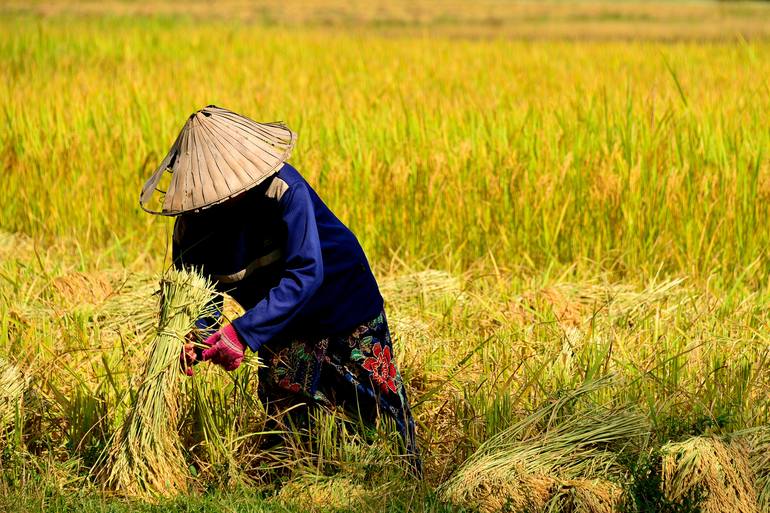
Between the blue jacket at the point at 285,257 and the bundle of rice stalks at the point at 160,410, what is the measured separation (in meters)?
0.10

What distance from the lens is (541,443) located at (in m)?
2.44

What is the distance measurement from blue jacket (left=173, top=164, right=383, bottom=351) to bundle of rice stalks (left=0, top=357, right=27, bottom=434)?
0.69m

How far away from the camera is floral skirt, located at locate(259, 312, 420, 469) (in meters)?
2.51

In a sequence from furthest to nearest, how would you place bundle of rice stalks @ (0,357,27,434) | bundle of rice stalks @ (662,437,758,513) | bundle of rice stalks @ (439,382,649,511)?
bundle of rice stalks @ (0,357,27,434) → bundle of rice stalks @ (439,382,649,511) → bundle of rice stalks @ (662,437,758,513)

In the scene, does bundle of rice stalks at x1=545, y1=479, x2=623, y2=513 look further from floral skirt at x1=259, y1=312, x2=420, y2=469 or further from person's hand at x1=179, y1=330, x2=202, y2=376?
person's hand at x1=179, y1=330, x2=202, y2=376

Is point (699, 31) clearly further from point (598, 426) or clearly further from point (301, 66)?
point (598, 426)

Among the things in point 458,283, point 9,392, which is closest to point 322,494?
point 9,392

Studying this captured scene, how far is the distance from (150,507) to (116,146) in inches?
133

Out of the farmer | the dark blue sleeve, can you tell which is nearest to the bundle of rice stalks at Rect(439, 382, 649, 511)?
the farmer

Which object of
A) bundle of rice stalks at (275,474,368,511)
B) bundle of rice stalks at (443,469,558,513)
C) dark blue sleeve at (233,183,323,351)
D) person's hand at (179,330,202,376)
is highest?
dark blue sleeve at (233,183,323,351)

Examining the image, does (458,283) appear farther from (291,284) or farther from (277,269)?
(291,284)

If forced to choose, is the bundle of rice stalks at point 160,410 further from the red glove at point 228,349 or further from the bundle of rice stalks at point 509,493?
the bundle of rice stalks at point 509,493

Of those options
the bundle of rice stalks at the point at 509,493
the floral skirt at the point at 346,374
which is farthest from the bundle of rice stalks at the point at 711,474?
the floral skirt at the point at 346,374

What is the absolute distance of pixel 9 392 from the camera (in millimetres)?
2773
